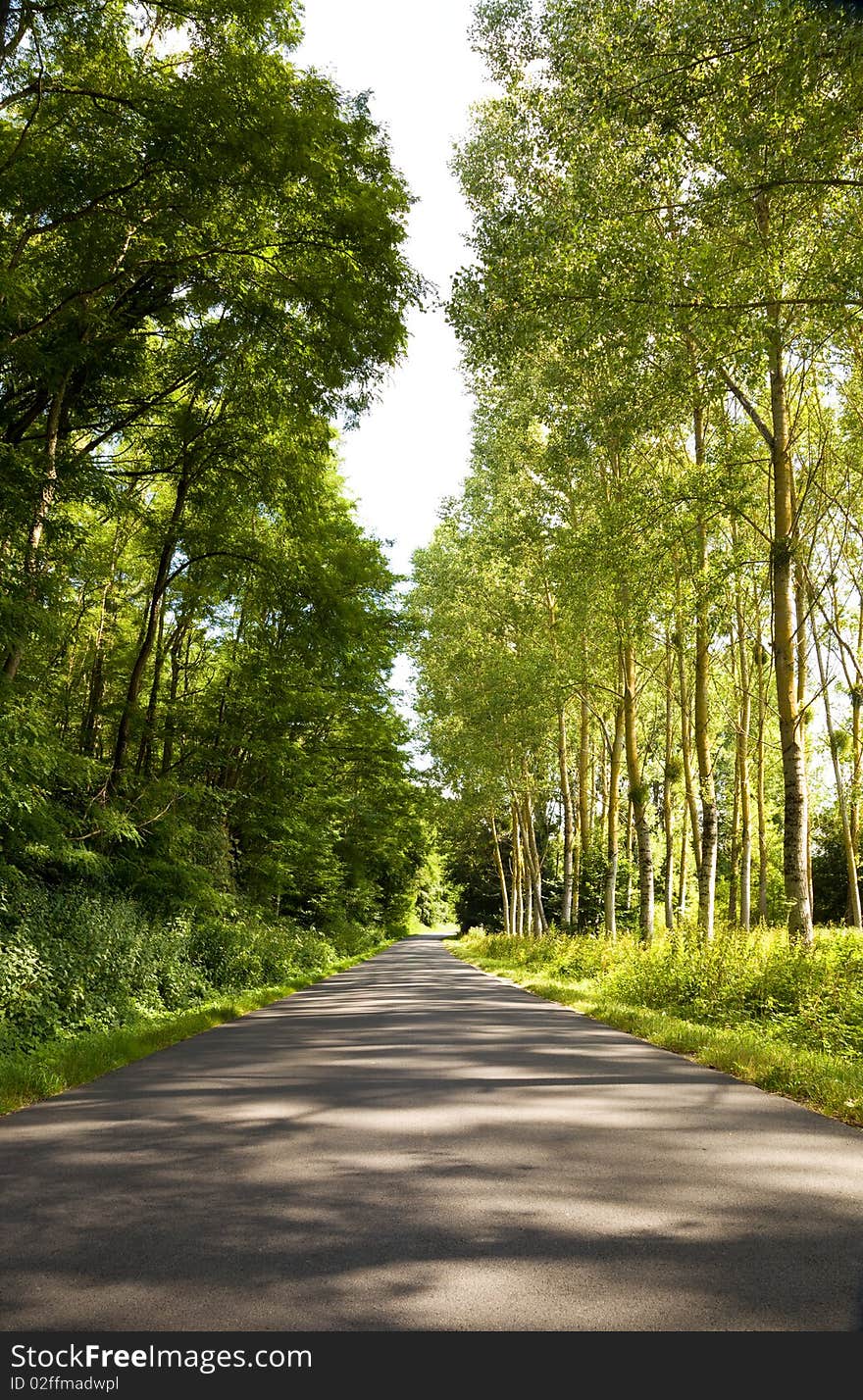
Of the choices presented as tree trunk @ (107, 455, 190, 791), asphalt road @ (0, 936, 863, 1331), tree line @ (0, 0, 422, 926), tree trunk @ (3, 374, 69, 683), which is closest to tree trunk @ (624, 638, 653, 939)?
tree line @ (0, 0, 422, 926)

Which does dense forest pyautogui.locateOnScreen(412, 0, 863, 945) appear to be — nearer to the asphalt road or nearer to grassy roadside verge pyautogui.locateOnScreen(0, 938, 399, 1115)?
the asphalt road

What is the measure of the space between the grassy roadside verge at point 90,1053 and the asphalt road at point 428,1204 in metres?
0.29

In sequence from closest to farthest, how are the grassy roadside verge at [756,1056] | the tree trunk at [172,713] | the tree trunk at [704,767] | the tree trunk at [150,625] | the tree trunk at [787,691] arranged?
the grassy roadside verge at [756,1056], the tree trunk at [787,691], the tree trunk at [150,625], the tree trunk at [704,767], the tree trunk at [172,713]

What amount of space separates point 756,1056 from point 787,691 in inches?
224

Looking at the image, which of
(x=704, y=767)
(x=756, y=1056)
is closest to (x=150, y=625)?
(x=704, y=767)

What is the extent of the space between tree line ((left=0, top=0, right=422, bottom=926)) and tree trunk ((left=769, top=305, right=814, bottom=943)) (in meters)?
5.36

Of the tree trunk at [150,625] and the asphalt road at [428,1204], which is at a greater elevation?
the tree trunk at [150,625]

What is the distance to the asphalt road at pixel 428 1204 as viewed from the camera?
334cm

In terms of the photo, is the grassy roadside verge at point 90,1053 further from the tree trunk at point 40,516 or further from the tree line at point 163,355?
the tree trunk at point 40,516

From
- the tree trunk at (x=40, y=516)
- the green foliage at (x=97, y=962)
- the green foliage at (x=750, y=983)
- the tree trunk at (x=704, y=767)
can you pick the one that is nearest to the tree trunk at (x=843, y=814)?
the tree trunk at (x=704, y=767)

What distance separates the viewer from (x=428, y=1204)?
461 centimetres

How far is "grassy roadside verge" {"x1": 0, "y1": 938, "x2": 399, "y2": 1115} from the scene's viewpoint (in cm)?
750

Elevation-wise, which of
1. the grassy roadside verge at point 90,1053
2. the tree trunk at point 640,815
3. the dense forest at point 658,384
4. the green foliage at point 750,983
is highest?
the dense forest at point 658,384

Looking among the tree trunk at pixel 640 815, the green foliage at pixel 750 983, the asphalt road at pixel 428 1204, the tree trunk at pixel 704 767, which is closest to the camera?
the asphalt road at pixel 428 1204
